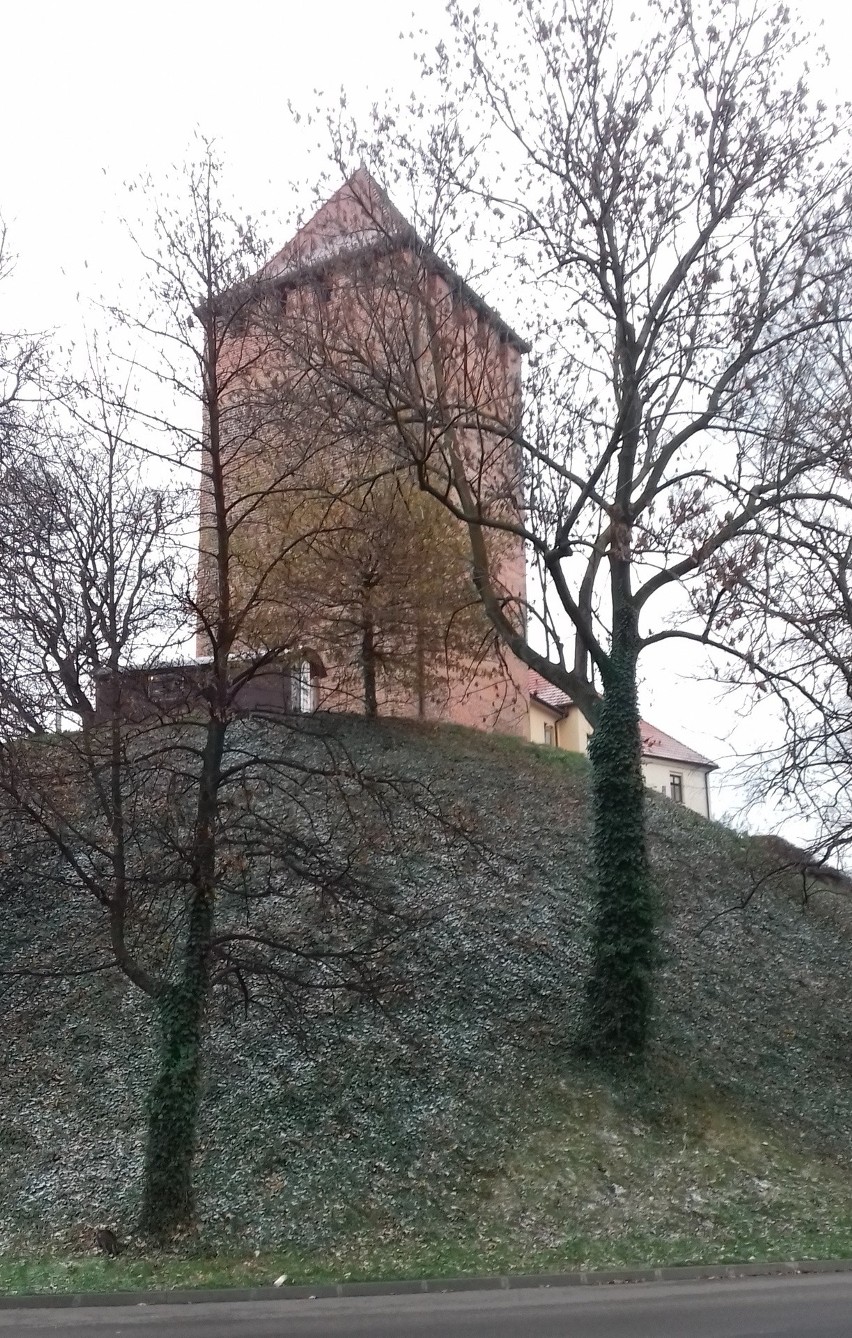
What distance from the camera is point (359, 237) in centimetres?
1662

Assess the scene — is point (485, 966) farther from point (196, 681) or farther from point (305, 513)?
point (305, 513)

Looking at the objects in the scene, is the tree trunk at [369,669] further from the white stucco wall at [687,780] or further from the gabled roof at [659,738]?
the white stucco wall at [687,780]

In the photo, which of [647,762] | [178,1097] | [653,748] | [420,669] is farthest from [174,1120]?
[653,748]

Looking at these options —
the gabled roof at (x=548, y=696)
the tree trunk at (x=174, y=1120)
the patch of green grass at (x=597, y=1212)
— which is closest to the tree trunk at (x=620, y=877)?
the patch of green grass at (x=597, y=1212)

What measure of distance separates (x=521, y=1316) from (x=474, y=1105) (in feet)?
17.4

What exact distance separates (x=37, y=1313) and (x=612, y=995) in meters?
8.74

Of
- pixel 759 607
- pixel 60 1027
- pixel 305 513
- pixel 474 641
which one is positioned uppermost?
pixel 305 513

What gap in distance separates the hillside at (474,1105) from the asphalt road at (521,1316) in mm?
984

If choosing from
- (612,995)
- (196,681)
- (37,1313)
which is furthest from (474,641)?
(37,1313)

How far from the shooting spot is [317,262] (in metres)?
16.7

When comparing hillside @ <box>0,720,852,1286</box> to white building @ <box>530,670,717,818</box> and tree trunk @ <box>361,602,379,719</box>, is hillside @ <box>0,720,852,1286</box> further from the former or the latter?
white building @ <box>530,670,717,818</box>

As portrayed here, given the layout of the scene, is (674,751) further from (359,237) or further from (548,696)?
(359,237)

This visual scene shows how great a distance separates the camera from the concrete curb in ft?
34.7

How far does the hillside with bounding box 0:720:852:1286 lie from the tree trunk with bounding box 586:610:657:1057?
633mm
